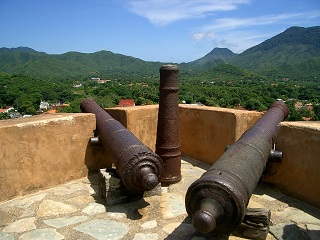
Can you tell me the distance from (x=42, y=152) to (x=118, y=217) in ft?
4.48

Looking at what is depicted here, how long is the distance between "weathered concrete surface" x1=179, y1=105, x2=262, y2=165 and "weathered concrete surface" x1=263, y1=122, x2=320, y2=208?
69 cm

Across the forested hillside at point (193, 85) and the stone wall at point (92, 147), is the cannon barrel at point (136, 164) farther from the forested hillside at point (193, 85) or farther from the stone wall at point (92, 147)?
the forested hillside at point (193, 85)

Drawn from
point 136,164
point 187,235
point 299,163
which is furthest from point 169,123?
point 299,163

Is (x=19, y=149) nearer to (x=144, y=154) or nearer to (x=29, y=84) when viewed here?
(x=144, y=154)

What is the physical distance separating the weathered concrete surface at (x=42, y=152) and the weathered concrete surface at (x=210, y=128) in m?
1.69

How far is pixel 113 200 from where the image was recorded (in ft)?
Result: 10.8


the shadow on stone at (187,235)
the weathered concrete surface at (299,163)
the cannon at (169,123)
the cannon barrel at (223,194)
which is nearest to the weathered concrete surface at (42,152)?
the cannon at (169,123)

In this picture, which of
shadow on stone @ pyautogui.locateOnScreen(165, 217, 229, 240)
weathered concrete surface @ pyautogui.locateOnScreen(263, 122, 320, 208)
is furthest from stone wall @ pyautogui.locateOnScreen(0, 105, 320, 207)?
shadow on stone @ pyautogui.locateOnScreen(165, 217, 229, 240)

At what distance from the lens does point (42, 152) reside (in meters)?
3.71

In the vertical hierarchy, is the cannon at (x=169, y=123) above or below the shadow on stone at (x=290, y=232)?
above

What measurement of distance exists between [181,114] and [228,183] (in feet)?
10.7

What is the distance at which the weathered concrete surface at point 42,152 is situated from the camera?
11.1 feet

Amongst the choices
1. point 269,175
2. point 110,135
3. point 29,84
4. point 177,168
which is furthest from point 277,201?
point 29,84

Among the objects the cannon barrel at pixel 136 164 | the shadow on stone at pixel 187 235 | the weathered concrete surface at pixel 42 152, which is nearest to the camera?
the shadow on stone at pixel 187 235
